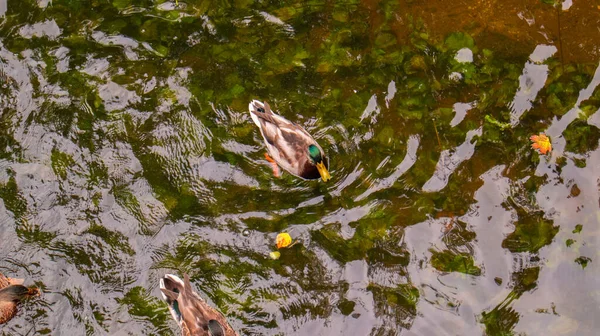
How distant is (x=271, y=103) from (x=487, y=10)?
111 inches

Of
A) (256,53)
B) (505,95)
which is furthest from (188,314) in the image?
(505,95)

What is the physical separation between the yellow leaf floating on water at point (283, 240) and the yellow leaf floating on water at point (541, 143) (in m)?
2.83

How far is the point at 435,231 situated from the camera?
634 centimetres

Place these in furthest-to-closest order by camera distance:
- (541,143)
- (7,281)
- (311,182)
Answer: (311,182) < (541,143) < (7,281)

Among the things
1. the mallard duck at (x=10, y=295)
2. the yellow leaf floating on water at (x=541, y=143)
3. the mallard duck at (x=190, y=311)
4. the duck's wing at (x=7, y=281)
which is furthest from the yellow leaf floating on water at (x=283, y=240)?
the yellow leaf floating on water at (x=541, y=143)

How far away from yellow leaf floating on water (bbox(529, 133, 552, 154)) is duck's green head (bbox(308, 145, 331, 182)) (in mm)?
2271

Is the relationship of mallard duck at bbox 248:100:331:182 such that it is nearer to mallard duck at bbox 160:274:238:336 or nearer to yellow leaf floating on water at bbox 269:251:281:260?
yellow leaf floating on water at bbox 269:251:281:260

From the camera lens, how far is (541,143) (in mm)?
6508

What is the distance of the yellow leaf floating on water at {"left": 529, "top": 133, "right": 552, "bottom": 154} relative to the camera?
6.50 meters

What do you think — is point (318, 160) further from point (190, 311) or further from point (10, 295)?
point (10, 295)

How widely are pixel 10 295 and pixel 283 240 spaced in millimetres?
2752

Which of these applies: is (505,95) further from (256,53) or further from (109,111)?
(109,111)

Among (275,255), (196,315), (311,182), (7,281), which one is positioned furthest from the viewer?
(311,182)

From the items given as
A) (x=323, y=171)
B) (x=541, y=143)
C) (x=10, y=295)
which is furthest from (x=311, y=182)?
(x=10, y=295)
